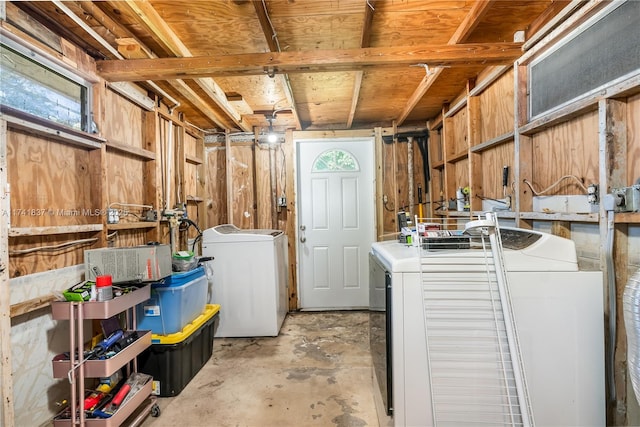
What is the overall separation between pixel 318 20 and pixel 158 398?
8.65 ft

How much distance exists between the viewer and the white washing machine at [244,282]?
301cm

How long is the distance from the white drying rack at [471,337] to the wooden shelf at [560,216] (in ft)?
1.79

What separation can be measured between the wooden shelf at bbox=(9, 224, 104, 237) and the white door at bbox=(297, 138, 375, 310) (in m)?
2.24

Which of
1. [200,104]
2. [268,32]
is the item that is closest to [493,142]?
[268,32]

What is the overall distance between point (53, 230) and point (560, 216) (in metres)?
2.68

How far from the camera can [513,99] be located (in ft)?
6.66

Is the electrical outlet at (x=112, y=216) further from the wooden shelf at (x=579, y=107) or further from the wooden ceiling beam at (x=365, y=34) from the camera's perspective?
Answer: the wooden shelf at (x=579, y=107)

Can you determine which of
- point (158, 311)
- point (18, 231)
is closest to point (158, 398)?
point (158, 311)

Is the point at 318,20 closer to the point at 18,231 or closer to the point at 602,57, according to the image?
the point at 602,57

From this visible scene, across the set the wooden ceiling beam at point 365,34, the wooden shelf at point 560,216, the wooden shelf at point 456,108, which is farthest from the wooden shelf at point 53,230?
the wooden shelf at point 456,108

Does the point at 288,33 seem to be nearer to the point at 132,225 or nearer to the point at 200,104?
the point at 200,104

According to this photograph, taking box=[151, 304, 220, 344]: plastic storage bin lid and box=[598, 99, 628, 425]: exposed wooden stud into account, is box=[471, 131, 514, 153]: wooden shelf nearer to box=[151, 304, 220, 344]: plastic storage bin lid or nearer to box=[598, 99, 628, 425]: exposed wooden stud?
box=[598, 99, 628, 425]: exposed wooden stud

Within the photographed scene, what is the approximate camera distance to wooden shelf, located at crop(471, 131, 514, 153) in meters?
2.06

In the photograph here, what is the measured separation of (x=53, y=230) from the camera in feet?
5.45
